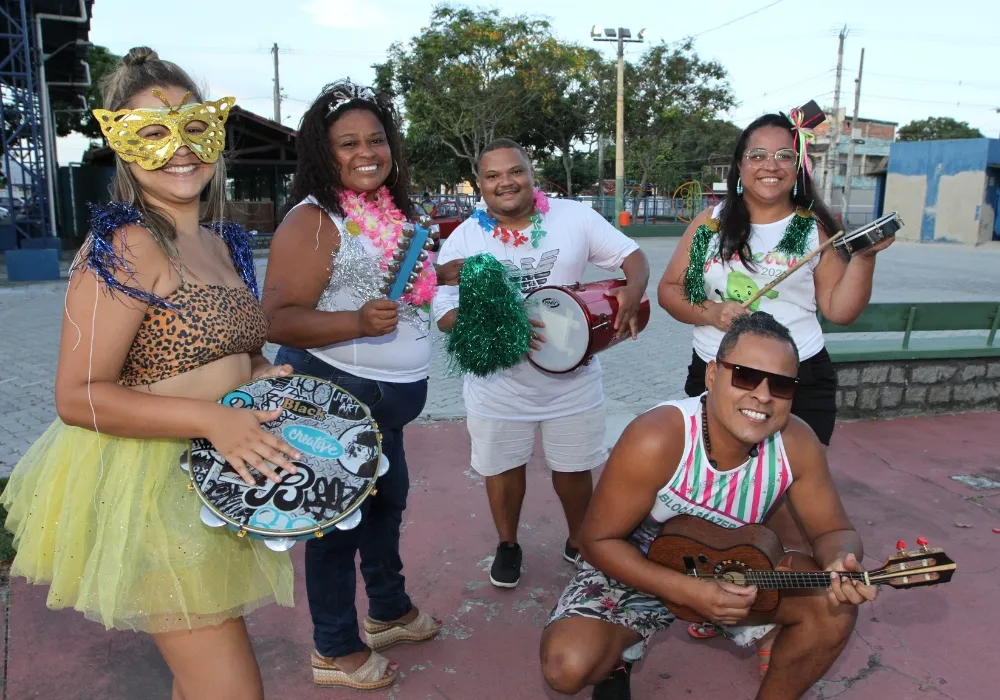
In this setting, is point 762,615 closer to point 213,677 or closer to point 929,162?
point 213,677

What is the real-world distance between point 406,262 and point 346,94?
2.03 feet

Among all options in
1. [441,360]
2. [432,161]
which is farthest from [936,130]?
[441,360]

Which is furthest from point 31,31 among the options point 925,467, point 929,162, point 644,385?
point 929,162

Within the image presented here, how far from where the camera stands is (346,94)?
101 inches

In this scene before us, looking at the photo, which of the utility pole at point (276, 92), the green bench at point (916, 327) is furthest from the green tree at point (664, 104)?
the green bench at point (916, 327)

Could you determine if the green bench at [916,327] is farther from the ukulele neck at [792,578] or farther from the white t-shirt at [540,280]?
the ukulele neck at [792,578]

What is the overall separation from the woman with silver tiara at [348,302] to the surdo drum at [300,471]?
349 millimetres

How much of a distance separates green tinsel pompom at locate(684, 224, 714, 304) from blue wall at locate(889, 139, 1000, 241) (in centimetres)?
2799

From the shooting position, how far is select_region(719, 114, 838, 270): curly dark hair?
3.08 m

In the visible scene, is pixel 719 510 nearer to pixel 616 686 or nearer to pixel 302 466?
pixel 616 686

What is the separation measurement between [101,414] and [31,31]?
1595 cm

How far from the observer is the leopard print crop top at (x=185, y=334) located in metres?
1.75

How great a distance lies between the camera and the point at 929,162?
27.9 metres

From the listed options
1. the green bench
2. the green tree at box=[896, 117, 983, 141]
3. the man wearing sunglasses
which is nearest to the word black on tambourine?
the man wearing sunglasses
